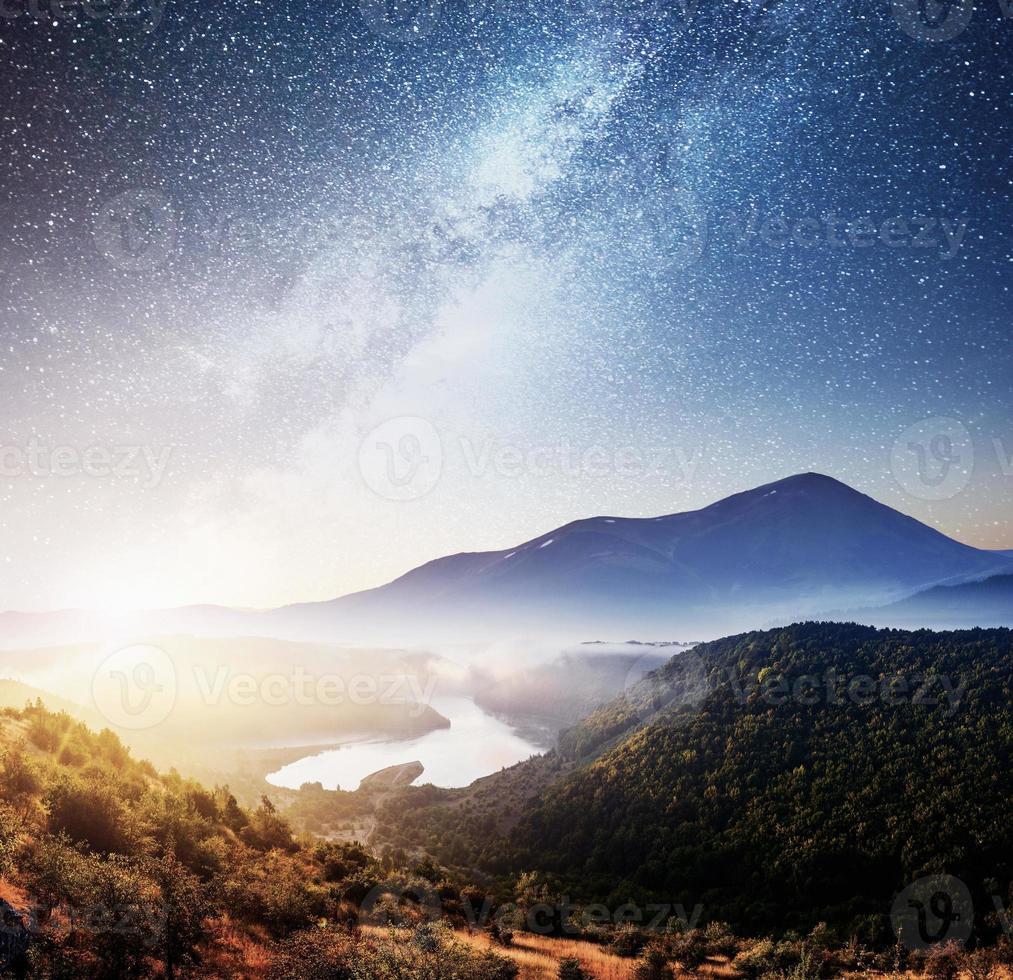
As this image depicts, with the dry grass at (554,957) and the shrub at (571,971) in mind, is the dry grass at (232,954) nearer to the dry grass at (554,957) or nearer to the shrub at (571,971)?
the dry grass at (554,957)

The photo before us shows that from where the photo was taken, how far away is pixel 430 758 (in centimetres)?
13850

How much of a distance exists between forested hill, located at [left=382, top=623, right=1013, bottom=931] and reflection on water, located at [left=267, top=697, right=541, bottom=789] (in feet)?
169

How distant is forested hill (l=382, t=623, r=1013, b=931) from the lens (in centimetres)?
3412

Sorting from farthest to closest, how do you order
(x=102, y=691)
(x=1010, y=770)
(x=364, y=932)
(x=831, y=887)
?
(x=102, y=691)
(x=1010, y=770)
(x=831, y=887)
(x=364, y=932)

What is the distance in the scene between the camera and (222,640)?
644 feet

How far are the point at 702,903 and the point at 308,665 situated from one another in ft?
617

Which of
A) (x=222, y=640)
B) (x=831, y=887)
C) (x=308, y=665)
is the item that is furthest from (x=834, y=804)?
(x=222, y=640)

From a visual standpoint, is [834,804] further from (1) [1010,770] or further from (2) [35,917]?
(2) [35,917]

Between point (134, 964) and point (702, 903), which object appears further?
point (702, 903)

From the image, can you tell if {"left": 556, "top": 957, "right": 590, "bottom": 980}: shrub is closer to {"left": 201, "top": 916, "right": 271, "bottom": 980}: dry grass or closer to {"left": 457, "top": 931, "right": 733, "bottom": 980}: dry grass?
{"left": 457, "top": 931, "right": 733, "bottom": 980}: dry grass

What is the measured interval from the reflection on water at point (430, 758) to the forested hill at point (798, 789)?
51560 millimetres

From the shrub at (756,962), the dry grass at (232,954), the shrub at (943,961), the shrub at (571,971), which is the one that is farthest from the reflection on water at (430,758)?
the shrub at (943,961)

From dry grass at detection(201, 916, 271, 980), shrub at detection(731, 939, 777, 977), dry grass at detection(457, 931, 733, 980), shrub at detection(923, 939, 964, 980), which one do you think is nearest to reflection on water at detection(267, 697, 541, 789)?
dry grass at detection(457, 931, 733, 980)

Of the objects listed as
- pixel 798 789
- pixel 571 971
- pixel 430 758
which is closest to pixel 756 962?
pixel 571 971
